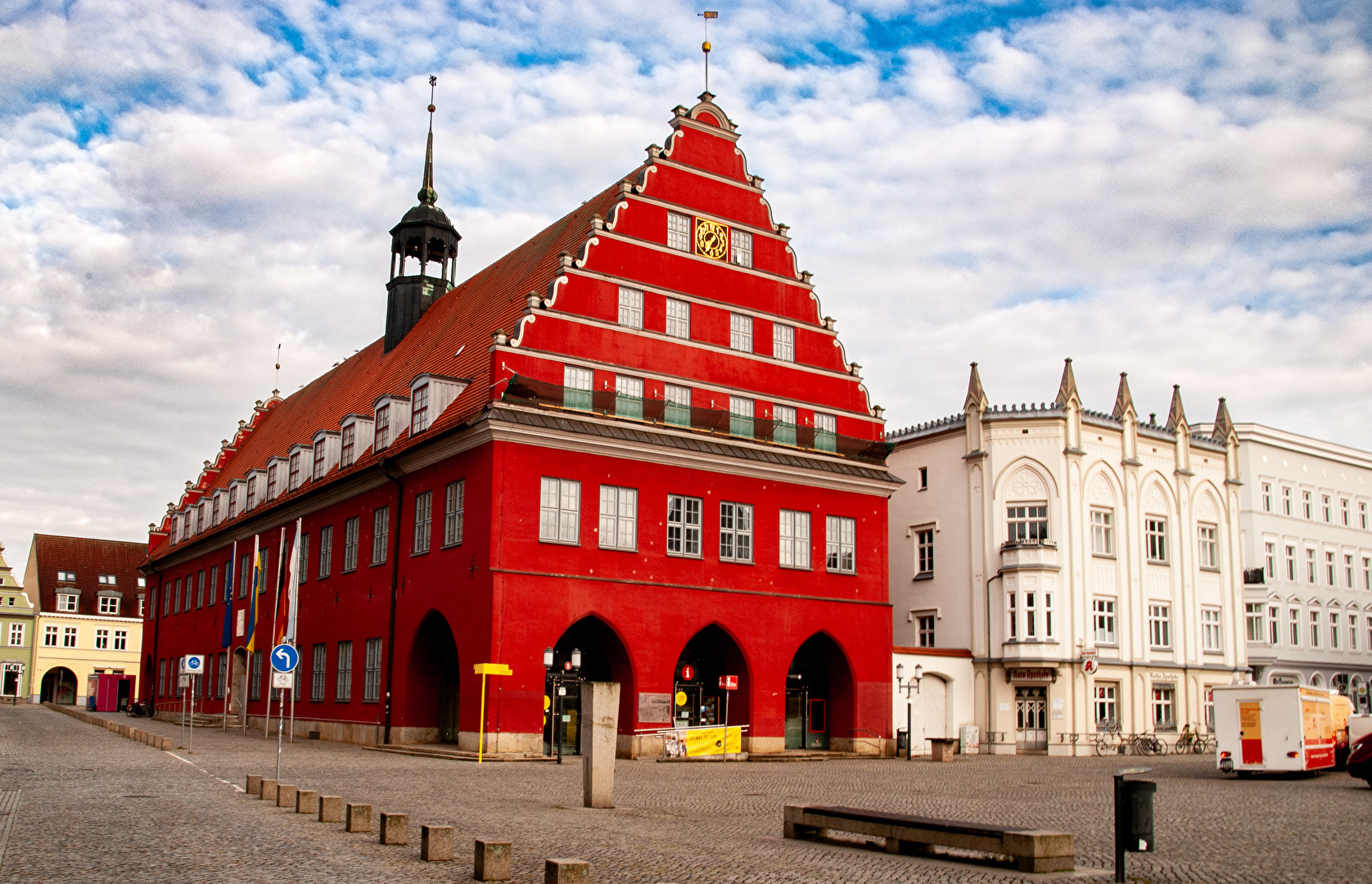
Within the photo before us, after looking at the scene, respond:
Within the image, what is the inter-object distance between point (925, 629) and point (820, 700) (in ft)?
31.0

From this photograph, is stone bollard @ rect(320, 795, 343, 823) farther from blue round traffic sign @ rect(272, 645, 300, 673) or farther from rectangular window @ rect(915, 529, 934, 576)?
rectangular window @ rect(915, 529, 934, 576)

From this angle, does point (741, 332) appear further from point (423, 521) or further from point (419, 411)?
point (423, 521)

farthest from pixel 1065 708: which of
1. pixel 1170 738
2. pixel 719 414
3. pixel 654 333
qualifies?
pixel 654 333

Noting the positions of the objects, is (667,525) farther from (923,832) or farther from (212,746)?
(923,832)

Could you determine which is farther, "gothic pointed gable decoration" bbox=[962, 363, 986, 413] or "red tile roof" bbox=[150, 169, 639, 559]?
"gothic pointed gable decoration" bbox=[962, 363, 986, 413]

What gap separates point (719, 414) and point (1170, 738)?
23.0m

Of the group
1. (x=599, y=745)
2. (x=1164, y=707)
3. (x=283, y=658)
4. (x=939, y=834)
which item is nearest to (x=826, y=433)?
(x=1164, y=707)

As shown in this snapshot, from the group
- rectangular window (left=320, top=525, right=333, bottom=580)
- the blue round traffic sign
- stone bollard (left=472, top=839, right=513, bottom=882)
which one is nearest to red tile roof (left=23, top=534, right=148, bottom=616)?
rectangular window (left=320, top=525, right=333, bottom=580)

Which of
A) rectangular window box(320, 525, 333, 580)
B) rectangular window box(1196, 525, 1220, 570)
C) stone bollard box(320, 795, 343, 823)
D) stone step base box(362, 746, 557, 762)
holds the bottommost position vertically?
stone step base box(362, 746, 557, 762)

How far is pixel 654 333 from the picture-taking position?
1506 inches

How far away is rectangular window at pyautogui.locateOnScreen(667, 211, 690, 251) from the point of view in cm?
3938

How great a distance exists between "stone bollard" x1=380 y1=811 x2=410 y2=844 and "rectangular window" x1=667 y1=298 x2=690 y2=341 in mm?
25202

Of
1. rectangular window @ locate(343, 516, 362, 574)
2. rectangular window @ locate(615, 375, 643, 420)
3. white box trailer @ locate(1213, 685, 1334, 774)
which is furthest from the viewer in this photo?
rectangular window @ locate(343, 516, 362, 574)

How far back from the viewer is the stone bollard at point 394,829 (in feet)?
47.7
